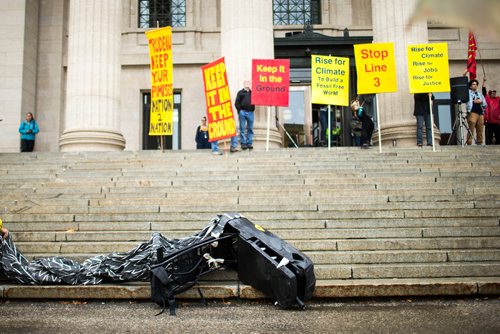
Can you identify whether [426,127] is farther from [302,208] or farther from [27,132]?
[27,132]

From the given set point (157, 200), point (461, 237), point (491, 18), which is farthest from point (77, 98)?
point (491, 18)

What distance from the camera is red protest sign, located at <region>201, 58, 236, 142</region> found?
41.4ft

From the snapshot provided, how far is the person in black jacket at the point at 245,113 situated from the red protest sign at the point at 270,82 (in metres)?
0.20

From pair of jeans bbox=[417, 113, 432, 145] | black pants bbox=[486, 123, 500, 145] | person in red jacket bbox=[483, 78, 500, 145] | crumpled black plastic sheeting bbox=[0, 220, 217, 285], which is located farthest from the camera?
black pants bbox=[486, 123, 500, 145]

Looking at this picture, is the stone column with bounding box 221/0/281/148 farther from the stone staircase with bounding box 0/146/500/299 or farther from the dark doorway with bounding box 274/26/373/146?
the dark doorway with bounding box 274/26/373/146

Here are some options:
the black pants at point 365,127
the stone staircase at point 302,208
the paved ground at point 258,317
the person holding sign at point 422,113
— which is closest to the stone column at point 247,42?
the black pants at point 365,127

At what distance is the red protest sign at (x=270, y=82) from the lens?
13055mm

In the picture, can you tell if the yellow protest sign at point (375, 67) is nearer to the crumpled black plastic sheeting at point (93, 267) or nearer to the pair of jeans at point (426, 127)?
the pair of jeans at point (426, 127)

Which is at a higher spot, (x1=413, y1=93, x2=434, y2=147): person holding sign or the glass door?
the glass door

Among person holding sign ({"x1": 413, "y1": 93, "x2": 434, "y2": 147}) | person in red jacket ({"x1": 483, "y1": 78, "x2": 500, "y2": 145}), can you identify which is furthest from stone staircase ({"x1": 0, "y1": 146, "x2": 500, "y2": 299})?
person in red jacket ({"x1": 483, "y1": 78, "x2": 500, "y2": 145})

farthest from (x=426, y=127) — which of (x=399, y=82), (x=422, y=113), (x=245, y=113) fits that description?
(x=245, y=113)

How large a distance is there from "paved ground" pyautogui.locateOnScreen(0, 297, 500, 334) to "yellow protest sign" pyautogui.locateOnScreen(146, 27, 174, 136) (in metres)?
8.07

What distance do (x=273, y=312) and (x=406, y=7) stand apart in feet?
→ 40.5

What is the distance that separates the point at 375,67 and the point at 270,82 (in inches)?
107
